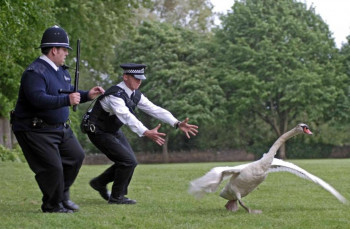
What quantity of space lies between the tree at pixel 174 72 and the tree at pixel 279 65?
1.62 meters

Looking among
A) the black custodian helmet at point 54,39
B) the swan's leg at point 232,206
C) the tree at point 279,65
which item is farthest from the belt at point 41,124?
the tree at point 279,65

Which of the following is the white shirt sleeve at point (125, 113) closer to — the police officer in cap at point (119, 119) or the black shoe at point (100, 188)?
the police officer in cap at point (119, 119)

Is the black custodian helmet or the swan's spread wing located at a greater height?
the black custodian helmet

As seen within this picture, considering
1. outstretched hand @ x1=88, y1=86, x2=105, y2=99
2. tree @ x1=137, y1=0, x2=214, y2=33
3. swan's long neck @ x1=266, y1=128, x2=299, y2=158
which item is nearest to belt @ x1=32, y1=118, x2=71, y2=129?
outstretched hand @ x1=88, y1=86, x2=105, y2=99

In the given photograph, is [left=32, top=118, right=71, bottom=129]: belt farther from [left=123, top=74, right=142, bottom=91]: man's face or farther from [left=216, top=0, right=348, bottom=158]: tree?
[left=216, top=0, right=348, bottom=158]: tree

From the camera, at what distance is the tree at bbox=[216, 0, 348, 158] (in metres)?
57.1

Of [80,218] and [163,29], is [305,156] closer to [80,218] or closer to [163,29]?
[163,29]

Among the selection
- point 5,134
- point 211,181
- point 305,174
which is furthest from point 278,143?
point 5,134

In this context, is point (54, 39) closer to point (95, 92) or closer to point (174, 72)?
point (95, 92)

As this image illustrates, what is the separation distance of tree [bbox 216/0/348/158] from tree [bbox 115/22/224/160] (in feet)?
5.32

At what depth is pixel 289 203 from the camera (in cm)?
1070

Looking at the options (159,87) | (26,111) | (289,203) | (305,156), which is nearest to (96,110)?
(26,111)

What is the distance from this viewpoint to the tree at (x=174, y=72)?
5791 centimetres

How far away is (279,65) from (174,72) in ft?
29.1
